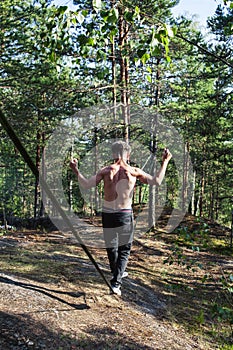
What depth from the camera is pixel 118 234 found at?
4.49 meters

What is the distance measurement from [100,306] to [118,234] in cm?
95

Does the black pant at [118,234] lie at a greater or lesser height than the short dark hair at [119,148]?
lesser

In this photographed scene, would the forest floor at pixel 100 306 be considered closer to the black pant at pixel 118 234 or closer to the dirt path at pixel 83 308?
the dirt path at pixel 83 308

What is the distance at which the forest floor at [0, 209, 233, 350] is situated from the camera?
11.1ft

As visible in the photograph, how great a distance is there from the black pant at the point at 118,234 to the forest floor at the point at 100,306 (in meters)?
0.54

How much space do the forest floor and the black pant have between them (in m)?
0.54

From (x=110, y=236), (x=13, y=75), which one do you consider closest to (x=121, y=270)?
(x=110, y=236)

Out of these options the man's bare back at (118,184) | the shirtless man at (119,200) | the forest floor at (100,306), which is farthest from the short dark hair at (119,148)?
the forest floor at (100,306)

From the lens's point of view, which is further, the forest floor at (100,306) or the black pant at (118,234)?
the black pant at (118,234)

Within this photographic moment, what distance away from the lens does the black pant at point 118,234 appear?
4.45 m

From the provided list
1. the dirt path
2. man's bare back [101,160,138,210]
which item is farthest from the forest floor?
man's bare back [101,160,138,210]

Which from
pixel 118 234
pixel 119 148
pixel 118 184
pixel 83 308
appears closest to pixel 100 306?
pixel 83 308

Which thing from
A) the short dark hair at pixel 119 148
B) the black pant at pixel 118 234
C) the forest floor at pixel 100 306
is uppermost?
the short dark hair at pixel 119 148

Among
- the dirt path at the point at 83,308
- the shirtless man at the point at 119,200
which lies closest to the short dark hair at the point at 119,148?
the shirtless man at the point at 119,200
